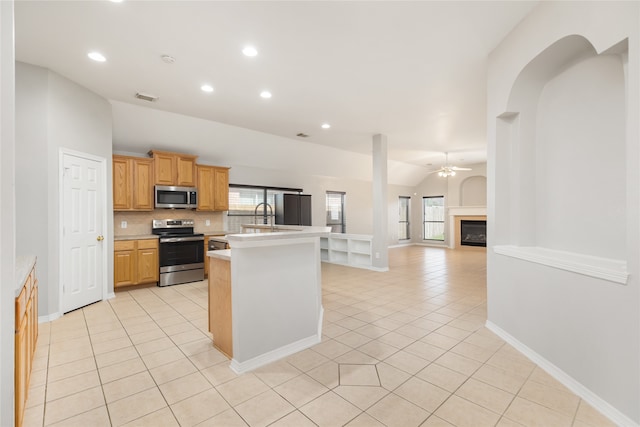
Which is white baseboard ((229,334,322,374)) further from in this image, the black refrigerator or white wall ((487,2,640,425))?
the black refrigerator

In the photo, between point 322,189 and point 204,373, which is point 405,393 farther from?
point 322,189

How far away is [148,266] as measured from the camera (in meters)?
5.05

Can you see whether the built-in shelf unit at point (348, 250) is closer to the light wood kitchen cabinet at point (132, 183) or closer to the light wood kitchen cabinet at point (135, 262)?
the light wood kitchen cabinet at point (135, 262)

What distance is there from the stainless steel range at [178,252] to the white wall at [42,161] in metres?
1.68

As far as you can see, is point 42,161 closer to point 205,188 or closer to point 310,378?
point 205,188

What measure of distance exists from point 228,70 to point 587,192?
386 centimetres

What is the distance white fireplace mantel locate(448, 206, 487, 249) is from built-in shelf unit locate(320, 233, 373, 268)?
5450 millimetres

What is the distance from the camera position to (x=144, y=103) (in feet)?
14.9

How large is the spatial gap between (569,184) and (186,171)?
5833mm

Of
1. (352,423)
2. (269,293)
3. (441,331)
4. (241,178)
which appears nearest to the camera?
(352,423)

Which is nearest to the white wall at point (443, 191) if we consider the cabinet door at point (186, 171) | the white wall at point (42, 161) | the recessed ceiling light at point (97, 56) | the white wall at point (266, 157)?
the white wall at point (266, 157)

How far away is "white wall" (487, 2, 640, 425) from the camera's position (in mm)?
1741

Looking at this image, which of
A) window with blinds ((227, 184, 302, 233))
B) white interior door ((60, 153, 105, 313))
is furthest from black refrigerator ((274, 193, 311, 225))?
white interior door ((60, 153, 105, 313))

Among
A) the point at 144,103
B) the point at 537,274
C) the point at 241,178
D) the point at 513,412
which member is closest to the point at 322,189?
the point at 241,178
